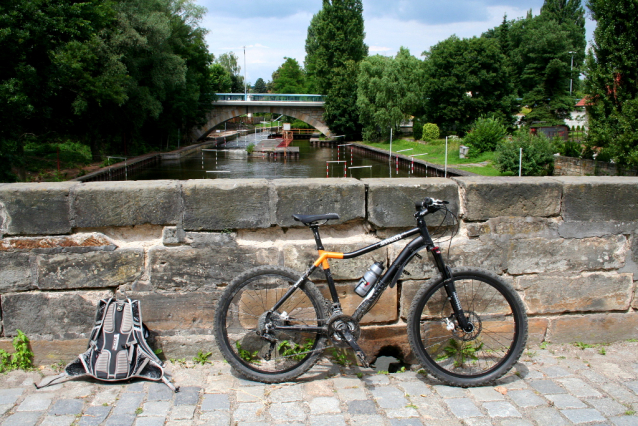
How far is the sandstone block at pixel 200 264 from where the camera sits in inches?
129

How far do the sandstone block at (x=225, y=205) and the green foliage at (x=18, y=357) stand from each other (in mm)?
1144

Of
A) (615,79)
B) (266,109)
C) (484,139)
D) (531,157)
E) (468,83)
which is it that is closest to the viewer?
(615,79)

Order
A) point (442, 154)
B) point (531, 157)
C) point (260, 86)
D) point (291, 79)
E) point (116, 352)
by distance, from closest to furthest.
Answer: point (116, 352) → point (531, 157) → point (442, 154) → point (291, 79) → point (260, 86)

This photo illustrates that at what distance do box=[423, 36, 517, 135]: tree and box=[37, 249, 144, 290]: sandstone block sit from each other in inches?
1563

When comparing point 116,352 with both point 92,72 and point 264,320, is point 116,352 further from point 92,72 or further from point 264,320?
point 92,72

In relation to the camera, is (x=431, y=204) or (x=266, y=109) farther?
(x=266, y=109)

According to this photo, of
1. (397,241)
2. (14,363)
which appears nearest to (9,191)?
(14,363)

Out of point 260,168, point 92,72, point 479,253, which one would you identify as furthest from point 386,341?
point 260,168

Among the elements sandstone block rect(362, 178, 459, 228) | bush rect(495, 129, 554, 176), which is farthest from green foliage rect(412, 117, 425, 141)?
sandstone block rect(362, 178, 459, 228)

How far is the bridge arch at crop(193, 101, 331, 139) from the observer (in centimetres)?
5419

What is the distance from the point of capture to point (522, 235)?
11.4ft

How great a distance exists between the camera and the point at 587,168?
20.3m

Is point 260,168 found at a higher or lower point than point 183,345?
lower

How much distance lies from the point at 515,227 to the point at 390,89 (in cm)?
4176
